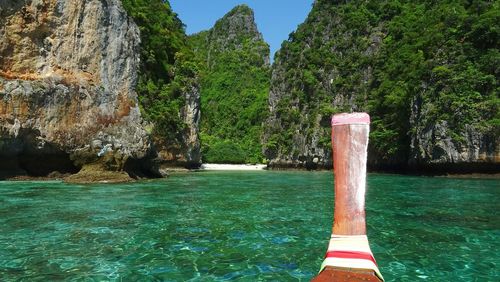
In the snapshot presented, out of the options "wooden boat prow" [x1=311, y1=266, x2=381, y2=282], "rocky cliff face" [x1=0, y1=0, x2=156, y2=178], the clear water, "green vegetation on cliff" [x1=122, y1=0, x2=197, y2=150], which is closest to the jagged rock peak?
"green vegetation on cliff" [x1=122, y1=0, x2=197, y2=150]

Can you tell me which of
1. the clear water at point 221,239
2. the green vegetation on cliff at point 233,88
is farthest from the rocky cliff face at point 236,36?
the clear water at point 221,239

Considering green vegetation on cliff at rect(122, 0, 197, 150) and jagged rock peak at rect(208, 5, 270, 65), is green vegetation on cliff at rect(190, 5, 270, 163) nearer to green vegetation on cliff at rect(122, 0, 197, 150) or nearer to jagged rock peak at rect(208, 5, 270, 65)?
jagged rock peak at rect(208, 5, 270, 65)

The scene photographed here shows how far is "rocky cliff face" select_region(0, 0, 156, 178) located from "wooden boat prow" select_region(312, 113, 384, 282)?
63.2 ft

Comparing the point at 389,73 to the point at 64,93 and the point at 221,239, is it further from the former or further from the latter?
the point at 221,239

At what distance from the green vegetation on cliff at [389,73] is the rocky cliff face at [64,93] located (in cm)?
2405

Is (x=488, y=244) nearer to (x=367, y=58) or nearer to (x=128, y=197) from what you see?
(x=128, y=197)

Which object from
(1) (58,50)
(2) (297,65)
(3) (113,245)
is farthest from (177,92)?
(3) (113,245)

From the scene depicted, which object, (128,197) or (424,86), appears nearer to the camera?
(128,197)

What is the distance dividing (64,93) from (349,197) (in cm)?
2257

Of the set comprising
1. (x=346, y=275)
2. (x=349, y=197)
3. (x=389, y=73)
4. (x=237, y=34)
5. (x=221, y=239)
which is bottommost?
(x=221, y=239)

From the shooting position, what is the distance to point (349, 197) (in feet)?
10.1

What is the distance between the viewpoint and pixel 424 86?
108 ft

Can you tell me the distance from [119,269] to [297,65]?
56.8 m

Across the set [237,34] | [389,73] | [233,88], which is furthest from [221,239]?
[237,34]
